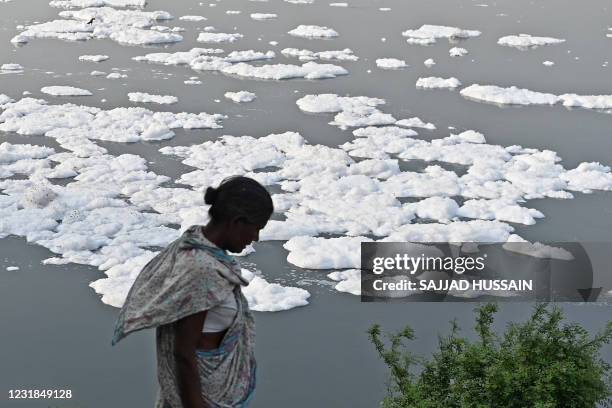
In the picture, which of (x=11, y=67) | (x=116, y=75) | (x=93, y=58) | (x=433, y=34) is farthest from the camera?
(x=433, y=34)

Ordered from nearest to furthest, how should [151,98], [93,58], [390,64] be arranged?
[151,98] < [390,64] < [93,58]

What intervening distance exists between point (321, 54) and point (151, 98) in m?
4.36

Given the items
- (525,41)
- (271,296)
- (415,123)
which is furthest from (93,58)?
(271,296)

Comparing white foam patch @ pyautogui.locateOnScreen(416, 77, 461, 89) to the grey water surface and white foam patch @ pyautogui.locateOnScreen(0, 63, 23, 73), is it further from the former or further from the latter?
white foam patch @ pyautogui.locateOnScreen(0, 63, 23, 73)

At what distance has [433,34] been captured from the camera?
65.0ft

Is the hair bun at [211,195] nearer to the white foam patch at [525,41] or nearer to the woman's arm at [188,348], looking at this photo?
the woman's arm at [188,348]

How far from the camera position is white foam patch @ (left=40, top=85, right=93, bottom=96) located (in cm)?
1509

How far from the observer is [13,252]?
936 cm

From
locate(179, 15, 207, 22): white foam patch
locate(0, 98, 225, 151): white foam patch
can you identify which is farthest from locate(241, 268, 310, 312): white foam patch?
locate(179, 15, 207, 22): white foam patch

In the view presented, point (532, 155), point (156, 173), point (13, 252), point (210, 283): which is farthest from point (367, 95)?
point (210, 283)

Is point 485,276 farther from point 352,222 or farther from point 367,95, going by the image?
point 367,95

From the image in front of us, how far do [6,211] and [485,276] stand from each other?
5.51 meters

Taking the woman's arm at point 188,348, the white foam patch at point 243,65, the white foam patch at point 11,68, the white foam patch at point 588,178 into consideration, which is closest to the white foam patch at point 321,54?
the white foam patch at point 243,65

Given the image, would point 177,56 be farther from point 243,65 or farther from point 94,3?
point 94,3
